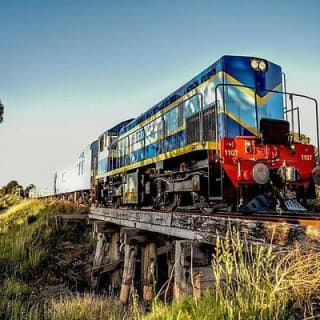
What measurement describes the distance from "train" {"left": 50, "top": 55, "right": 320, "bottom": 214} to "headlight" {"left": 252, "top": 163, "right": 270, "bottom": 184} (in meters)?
0.02

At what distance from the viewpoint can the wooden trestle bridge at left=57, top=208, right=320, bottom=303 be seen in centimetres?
315

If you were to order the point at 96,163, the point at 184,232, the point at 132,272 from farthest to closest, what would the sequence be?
the point at 96,163, the point at 132,272, the point at 184,232

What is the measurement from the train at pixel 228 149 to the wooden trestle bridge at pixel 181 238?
71 centimetres

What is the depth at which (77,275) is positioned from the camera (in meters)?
10.7

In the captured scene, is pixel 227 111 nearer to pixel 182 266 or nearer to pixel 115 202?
pixel 182 266

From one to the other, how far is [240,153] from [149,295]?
328cm

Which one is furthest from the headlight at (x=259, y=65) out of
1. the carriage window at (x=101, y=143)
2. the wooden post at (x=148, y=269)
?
the carriage window at (x=101, y=143)

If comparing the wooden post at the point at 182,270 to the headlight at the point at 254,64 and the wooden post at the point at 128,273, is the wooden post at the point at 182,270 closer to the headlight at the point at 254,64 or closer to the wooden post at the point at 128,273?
the wooden post at the point at 128,273

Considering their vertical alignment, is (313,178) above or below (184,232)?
above

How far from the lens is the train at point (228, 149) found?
623cm

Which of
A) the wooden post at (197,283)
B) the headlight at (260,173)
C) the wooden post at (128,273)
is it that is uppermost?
the headlight at (260,173)

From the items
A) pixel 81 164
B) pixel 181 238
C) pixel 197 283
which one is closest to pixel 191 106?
pixel 181 238

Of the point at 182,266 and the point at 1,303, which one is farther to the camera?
the point at 1,303

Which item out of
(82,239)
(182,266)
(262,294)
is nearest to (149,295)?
(182,266)
